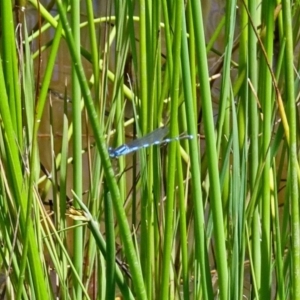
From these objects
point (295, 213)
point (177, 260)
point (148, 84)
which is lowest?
point (177, 260)

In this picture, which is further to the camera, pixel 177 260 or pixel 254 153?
pixel 177 260

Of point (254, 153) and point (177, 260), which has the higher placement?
point (254, 153)

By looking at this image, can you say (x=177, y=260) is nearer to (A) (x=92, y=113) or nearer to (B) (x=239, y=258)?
(B) (x=239, y=258)

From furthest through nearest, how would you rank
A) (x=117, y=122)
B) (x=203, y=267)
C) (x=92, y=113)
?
(x=117, y=122)
(x=203, y=267)
(x=92, y=113)

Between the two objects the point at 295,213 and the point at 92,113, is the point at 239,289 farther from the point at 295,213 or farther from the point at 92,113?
the point at 92,113

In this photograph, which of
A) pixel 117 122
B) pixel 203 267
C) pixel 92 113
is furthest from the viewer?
pixel 117 122

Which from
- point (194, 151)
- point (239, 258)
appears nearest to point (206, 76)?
point (194, 151)

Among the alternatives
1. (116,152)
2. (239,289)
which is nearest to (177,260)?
(239,289)

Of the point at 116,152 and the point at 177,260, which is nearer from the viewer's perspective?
the point at 116,152

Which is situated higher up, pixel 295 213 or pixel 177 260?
pixel 295 213
